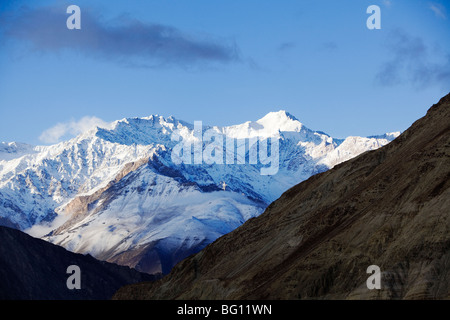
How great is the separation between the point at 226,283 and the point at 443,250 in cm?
4442

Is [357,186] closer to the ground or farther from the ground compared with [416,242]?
farther from the ground

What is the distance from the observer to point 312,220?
154 m

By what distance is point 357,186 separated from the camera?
15788 centimetres

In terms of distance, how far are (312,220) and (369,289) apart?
39.4 m

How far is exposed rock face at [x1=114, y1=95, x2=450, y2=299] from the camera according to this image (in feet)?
386

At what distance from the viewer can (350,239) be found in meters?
134

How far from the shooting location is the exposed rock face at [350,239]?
11762cm
